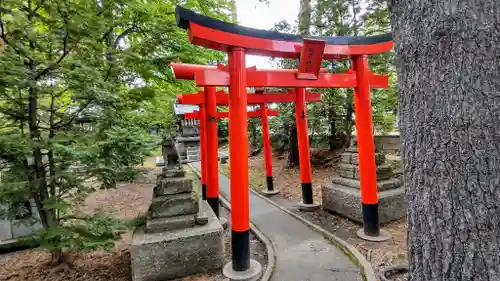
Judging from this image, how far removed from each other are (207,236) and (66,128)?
7.70 feet

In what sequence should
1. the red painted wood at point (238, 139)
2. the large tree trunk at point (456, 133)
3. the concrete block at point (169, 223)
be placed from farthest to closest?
the concrete block at point (169, 223), the red painted wood at point (238, 139), the large tree trunk at point (456, 133)

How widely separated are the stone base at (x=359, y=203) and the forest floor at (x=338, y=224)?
0.13m

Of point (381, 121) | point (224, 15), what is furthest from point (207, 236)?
point (381, 121)

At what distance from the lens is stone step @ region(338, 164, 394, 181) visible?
5.17 m

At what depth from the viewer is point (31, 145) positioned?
9.07ft

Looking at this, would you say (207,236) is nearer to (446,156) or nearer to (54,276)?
(54,276)

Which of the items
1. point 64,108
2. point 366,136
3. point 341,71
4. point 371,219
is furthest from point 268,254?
point 341,71

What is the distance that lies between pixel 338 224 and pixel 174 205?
10.7ft

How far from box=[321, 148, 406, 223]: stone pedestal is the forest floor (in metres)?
0.17

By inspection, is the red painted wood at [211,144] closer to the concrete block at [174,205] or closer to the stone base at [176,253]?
the concrete block at [174,205]

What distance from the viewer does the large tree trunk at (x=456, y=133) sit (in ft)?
4.37

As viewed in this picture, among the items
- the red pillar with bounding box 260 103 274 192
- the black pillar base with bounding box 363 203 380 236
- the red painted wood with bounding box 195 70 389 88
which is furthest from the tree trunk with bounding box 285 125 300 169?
the black pillar base with bounding box 363 203 380 236

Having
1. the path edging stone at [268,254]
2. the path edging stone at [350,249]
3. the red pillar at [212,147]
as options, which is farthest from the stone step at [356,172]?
the red pillar at [212,147]

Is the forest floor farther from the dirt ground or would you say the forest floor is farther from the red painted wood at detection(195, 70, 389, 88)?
the red painted wood at detection(195, 70, 389, 88)
